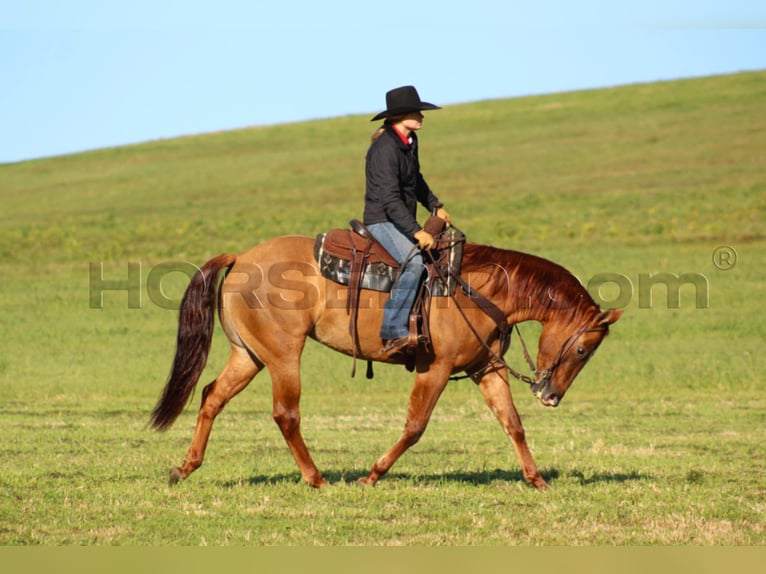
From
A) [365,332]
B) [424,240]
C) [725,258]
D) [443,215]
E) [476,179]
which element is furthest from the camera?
[476,179]

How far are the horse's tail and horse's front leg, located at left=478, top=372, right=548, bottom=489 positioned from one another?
2382 millimetres

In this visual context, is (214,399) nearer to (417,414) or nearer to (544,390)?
(417,414)

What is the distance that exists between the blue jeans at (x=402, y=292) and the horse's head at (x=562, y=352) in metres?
1.20

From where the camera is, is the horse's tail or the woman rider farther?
the horse's tail

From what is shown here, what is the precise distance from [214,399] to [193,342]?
545 millimetres

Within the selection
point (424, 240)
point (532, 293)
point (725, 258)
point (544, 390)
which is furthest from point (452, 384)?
point (725, 258)

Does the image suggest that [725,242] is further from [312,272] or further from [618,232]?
[312,272]

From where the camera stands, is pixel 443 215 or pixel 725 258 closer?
pixel 443 215

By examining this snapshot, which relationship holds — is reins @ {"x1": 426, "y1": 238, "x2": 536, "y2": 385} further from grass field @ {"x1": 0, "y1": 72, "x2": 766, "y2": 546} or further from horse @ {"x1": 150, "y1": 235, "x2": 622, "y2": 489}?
grass field @ {"x1": 0, "y1": 72, "x2": 766, "y2": 546}

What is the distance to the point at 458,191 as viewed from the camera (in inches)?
1533

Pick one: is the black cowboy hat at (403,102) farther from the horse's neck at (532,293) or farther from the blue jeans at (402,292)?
the horse's neck at (532,293)

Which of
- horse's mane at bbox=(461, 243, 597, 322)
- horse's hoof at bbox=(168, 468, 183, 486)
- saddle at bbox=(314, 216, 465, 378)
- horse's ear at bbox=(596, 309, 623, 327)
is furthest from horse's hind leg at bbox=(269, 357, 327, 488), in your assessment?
horse's ear at bbox=(596, 309, 623, 327)

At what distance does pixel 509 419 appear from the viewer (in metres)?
9.09

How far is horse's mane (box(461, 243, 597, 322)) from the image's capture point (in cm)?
913
